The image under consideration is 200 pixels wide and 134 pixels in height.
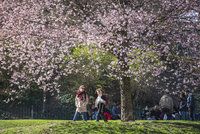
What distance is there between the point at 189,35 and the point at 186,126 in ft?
11.0

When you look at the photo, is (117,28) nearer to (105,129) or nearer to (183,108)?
(105,129)

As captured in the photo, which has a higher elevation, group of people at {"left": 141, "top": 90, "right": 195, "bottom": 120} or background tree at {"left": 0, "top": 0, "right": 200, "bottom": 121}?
background tree at {"left": 0, "top": 0, "right": 200, "bottom": 121}

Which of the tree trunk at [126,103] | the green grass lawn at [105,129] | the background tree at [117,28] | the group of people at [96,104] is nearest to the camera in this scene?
the green grass lawn at [105,129]

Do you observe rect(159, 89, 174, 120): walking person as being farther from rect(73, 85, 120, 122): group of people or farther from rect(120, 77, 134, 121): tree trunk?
rect(120, 77, 134, 121): tree trunk

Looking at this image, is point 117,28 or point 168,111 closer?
point 117,28

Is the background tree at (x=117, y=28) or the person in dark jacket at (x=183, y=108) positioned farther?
the person in dark jacket at (x=183, y=108)

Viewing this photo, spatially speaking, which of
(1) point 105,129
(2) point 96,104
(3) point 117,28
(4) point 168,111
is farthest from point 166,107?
(1) point 105,129

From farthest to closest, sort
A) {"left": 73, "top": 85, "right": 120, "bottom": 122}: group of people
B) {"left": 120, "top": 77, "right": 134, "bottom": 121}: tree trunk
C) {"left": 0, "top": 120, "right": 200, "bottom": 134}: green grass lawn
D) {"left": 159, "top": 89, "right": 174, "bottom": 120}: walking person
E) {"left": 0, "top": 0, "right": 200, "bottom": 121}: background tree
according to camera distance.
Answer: {"left": 159, "top": 89, "right": 174, "bottom": 120}: walking person
{"left": 120, "top": 77, "right": 134, "bottom": 121}: tree trunk
{"left": 73, "top": 85, "right": 120, "bottom": 122}: group of people
{"left": 0, "top": 0, "right": 200, "bottom": 121}: background tree
{"left": 0, "top": 120, "right": 200, "bottom": 134}: green grass lawn

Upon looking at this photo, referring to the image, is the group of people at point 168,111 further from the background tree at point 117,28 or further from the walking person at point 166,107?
the background tree at point 117,28

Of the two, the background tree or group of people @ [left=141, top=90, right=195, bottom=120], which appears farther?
group of people @ [left=141, top=90, right=195, bottom=120]

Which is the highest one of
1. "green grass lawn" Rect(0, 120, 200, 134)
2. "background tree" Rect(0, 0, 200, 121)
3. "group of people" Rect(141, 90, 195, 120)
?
"background tree" Rect(0, 0, 200, 121)

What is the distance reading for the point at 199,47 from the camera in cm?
1848

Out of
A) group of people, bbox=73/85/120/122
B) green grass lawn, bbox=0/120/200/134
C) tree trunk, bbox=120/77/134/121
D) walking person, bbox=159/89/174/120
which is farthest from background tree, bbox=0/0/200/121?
walking person, bbox=159/89/174/120

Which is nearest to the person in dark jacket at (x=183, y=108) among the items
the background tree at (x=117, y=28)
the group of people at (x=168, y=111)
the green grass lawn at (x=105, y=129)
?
the group of people at (x=168, y=111)
